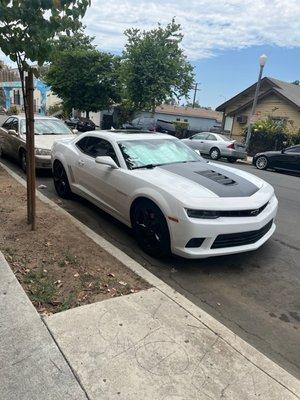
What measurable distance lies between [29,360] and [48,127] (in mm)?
8598

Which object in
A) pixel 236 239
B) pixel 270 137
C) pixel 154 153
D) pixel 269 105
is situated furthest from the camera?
pixel 269 105

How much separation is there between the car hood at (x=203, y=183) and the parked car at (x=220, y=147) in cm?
1349

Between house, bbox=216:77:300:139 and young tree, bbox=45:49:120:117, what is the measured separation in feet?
31.0

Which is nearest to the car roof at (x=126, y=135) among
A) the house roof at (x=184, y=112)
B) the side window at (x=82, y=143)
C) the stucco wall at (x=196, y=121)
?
the side window at (x=82, y=143)

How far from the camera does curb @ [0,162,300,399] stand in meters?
2.67

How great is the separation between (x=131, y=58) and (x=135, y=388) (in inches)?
936

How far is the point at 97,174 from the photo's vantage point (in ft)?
19.0

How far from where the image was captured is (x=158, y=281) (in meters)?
3.95

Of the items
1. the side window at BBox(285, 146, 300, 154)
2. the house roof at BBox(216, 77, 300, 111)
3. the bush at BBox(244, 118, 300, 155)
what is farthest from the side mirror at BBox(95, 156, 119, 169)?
the house roof at BBox(216, 77, 300, 111)

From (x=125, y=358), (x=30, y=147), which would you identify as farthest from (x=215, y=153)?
(x=125, y=358)

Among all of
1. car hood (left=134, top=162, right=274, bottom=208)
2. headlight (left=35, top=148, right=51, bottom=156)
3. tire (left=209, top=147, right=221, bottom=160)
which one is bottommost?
tire (left=209, top=147, right=221, bottom=160)

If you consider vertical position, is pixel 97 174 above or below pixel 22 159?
above

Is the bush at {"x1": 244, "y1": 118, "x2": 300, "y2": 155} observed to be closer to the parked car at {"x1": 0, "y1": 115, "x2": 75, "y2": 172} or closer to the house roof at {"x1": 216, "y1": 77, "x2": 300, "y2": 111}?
the house roof at {"x1": 216, "y1": 77, "x2": 300, "y2": 111}

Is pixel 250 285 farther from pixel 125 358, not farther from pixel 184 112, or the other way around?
pixel 184 112
